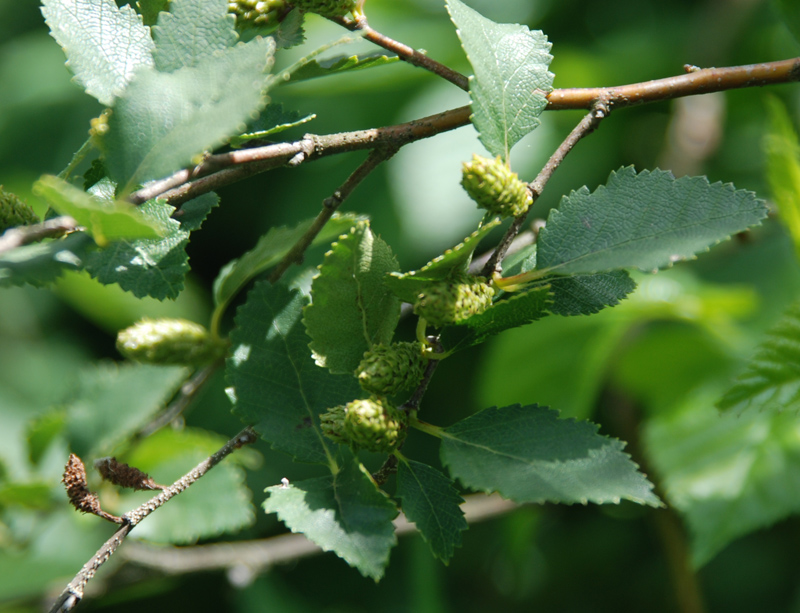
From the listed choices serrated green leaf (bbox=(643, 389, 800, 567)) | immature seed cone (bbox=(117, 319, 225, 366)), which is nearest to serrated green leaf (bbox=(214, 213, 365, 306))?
immature seed cone (bbox=(117, 319, 225, 366))

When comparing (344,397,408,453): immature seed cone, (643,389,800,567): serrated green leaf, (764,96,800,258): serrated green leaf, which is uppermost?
(764,96,800,258): serrated green leaf

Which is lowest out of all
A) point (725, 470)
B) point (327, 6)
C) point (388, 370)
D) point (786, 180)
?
point (725, 470)

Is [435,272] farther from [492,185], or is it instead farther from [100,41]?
[100,41]

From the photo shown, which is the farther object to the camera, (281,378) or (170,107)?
(281,378)

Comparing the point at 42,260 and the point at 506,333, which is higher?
the point at 42,260

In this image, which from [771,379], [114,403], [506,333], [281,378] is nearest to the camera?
[281,378]

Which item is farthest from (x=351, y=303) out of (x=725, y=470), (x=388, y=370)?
(x=725, y=470)

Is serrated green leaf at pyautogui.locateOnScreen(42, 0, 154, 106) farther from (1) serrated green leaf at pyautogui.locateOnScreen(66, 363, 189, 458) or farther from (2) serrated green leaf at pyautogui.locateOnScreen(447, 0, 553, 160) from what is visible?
(1) serrated green leaf at pyautogui.locateOnScreen(66, 363, 189, 458)

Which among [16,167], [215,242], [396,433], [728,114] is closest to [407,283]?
[396,433]
